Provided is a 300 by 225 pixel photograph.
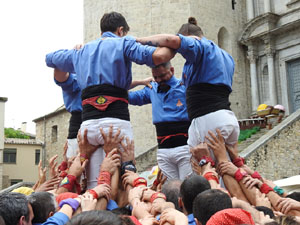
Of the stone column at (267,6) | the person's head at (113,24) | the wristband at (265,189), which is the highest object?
the stone column at (267,6)

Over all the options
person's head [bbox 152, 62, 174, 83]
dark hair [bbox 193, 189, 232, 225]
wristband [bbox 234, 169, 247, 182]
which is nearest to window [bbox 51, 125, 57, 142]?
person's head [bbox 152, 62, 174, 83]

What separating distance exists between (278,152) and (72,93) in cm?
832

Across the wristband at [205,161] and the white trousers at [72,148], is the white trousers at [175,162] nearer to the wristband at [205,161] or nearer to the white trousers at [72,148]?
the wristband at [205,161]

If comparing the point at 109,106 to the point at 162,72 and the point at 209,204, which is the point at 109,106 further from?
the point at 209,204

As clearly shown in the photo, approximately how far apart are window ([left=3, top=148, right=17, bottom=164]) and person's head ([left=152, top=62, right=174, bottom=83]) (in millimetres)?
36630

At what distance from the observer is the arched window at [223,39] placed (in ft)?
74.1

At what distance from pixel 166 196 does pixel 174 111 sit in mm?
2085

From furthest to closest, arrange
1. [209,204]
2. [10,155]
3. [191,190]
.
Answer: [10,155], [191,190], [209,204]

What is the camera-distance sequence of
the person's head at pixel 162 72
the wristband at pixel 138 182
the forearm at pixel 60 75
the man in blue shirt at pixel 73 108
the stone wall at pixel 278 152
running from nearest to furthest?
the wristband at pixel 138 182, the forearm at pixel 60 75, the person's head at pixel 162 72, the man in blue shirt at pixel 73 108, the stone wall at pixel 278 152

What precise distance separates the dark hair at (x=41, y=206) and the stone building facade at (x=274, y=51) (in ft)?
63.0

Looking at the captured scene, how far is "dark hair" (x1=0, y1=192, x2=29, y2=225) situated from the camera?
2.51 meters

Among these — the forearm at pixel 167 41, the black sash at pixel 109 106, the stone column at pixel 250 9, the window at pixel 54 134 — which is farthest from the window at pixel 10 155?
the forearm at pixel 167 41

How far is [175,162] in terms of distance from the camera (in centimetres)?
532

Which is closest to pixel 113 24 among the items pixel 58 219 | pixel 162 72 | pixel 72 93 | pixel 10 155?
pixel 162 72
